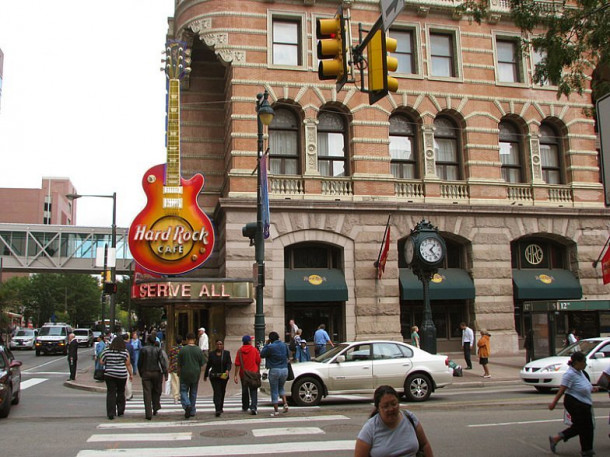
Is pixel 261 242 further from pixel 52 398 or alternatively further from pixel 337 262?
pixel 337 262

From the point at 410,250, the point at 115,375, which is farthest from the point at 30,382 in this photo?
the point at 410,250

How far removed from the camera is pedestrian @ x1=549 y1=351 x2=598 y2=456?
812 cm

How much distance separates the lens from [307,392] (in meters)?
14.3

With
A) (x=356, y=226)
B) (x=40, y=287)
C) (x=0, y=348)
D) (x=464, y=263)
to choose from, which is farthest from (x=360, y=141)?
(x=40, y=287)

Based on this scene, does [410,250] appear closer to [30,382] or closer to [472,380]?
[472,380]

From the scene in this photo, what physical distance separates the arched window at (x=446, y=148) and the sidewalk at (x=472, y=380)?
803cm

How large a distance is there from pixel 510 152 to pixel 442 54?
211 inches

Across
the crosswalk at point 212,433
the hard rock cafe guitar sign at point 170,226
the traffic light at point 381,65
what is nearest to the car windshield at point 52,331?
the hard rock cafe guitar sign at point 170,226

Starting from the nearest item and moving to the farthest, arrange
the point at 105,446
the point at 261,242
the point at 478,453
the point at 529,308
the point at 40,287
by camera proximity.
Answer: the point at 478,453 < the point at 105,446 < the point at 261,242 < the point at 529,308 < the point at 40,287

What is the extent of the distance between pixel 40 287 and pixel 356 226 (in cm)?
7746

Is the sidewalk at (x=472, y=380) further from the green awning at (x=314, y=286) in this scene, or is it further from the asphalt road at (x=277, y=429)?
the green awning at (x=314, y=286)

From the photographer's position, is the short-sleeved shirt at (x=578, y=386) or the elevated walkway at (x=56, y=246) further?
the elevated walkway at (x=56, y=246)

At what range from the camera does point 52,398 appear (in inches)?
663

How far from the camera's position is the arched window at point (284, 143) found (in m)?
25.7
